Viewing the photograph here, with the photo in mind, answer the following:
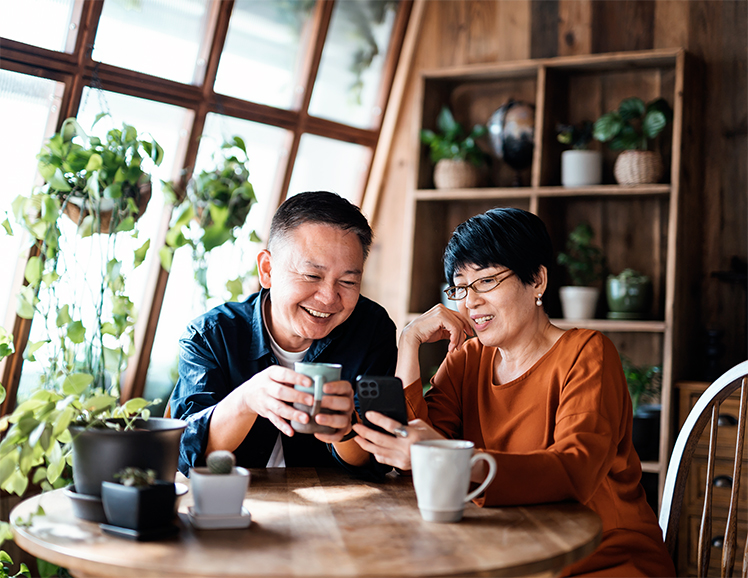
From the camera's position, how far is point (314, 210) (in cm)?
165

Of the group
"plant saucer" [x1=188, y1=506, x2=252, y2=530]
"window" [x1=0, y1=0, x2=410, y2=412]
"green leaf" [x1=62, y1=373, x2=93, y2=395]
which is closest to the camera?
"plant saucer" [x1=188, y1=506, x2=252, y2=530]

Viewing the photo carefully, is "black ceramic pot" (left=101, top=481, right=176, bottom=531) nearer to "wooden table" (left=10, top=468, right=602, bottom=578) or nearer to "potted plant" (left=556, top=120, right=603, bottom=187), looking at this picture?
"wooden table" (left=10, top=468, right=602, bottom=578)

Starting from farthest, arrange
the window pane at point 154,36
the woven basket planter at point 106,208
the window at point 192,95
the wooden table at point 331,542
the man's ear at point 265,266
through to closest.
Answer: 1. the window pane at point 154,36
2. the window at point 192,95
3. the woven basket planter at point 106,208
4. the man's ear at point 265,266
5. the wooden table at point 331,542

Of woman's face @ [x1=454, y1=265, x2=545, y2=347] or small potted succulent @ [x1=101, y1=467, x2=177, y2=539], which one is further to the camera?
woman's face @ [x1=454, y1=265, x2=545, y2=347]

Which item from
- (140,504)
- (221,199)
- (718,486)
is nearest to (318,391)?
(140,504)

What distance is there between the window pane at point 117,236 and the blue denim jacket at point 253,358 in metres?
1.08

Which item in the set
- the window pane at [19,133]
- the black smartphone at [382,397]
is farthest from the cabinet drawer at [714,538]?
the window pane at [19,133]

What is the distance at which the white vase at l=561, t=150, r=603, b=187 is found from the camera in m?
3.29

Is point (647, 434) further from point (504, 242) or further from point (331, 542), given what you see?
point (331, 542)

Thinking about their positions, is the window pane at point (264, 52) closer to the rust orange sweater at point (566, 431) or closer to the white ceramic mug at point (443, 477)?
the rust orange sweater at point (566, 431)

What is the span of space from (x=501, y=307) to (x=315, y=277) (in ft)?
1.40

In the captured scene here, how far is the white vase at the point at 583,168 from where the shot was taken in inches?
129

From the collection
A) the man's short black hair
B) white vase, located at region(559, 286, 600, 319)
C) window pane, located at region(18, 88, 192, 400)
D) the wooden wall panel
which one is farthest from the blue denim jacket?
the wooden wall panel

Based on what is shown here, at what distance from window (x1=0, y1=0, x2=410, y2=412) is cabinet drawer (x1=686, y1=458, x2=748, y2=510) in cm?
217
